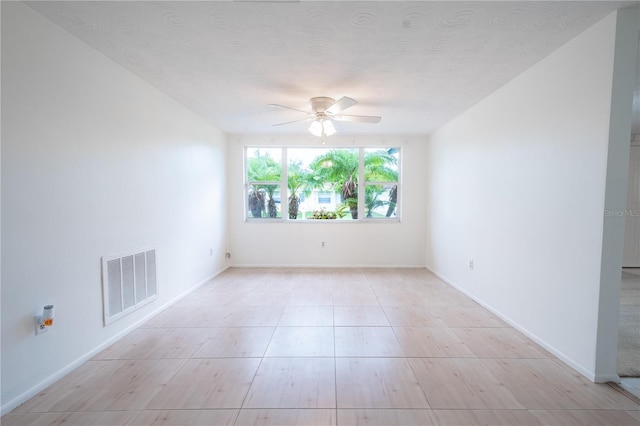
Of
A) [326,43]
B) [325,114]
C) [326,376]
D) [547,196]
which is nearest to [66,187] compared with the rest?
[326,43]

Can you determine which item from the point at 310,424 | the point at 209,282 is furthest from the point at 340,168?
the point at 310,424

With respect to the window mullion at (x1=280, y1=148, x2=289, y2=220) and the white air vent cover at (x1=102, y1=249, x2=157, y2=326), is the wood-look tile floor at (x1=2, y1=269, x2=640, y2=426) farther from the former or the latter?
the window mullion at (x1=280, y1=148, x2=289, y2=220)

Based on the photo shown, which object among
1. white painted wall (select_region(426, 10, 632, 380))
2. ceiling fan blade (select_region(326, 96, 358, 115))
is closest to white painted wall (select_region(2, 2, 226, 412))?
ceiling fan blade (select_region(326, 96, 358, 115))

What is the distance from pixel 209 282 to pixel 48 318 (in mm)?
2513

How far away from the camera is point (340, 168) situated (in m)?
5.35

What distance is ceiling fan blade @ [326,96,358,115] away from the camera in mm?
2736

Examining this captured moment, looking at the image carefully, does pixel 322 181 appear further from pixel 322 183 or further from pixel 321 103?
pixel 321 103

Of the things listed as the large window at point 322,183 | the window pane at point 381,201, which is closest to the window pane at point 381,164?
the large window at point 322,183

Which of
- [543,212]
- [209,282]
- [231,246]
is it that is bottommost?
[209,282]

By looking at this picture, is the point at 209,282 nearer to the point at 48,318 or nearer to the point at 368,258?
the point at 48,318

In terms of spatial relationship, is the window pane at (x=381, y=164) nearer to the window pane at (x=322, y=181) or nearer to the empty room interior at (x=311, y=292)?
the window pane at (x=322, y=181)

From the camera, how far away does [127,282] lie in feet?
8.63

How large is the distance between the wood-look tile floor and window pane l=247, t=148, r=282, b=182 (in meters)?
2.76

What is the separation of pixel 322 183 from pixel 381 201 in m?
1.21
